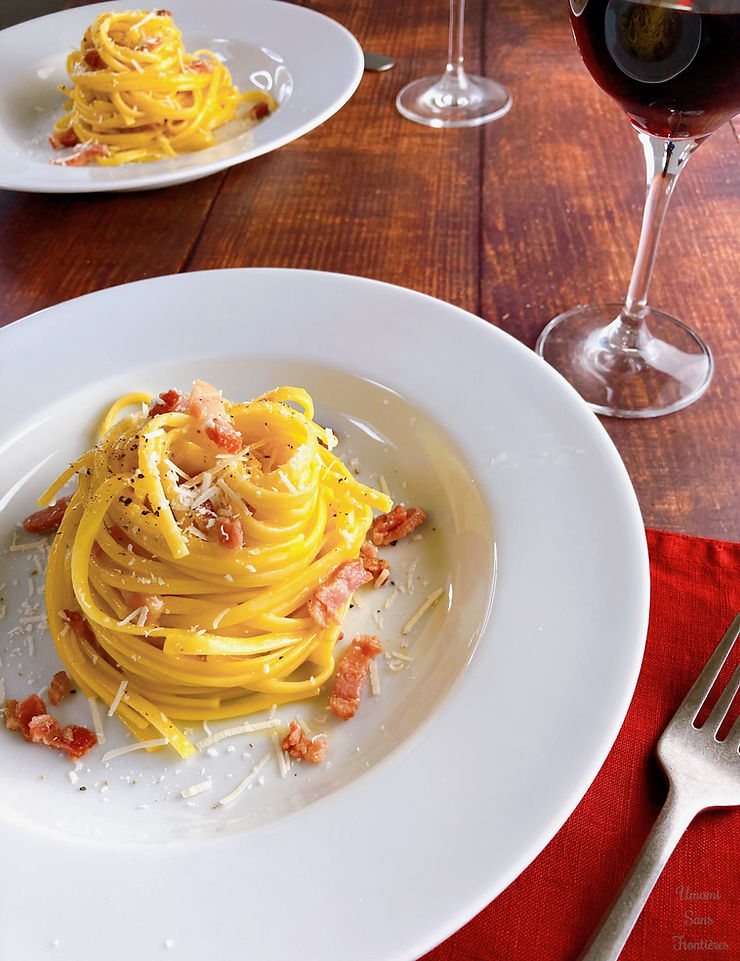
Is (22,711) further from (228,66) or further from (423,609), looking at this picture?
(228,66)

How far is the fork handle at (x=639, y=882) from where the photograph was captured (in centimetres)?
94

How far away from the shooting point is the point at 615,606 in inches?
43.3

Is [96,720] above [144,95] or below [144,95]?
below

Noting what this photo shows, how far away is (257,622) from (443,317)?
61 centimetres

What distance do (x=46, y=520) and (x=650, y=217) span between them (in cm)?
113

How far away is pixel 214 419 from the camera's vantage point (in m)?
1.30

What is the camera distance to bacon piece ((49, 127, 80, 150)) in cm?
242

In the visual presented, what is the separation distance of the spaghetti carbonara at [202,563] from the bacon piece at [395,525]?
4cm

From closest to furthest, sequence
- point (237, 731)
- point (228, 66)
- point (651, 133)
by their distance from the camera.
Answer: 1. point (237, 731)
2. point (651, 133)
3. point (228, 66)

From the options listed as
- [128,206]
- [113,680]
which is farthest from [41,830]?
[128,206]

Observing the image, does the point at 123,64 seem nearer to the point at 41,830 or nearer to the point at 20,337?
the point at 20,337

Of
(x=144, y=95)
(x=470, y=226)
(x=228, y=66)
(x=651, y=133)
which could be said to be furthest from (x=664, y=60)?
(x=228, y=66)

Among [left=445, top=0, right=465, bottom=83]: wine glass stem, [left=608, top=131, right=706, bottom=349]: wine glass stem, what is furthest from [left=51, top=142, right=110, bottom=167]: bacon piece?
[left=608, top=131, right=706, bottom=349]: wine glass stem

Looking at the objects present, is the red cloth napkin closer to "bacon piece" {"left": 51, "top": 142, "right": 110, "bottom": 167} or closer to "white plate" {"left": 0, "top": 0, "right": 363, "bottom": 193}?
"white plate" {"left": 0, "top": 0, "right": 363, "bottom": 193}
